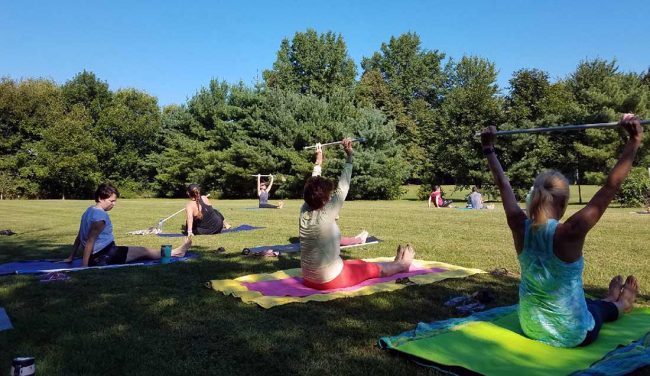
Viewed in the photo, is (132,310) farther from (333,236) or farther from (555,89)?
(555,89)

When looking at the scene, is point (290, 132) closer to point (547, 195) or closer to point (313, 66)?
point (313, 66)

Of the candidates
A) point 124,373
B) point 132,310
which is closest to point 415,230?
point 132,310

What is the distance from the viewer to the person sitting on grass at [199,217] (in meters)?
11.5

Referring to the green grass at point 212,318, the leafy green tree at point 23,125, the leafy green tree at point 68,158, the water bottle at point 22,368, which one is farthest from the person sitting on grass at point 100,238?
the leafy green tree at point 23,125

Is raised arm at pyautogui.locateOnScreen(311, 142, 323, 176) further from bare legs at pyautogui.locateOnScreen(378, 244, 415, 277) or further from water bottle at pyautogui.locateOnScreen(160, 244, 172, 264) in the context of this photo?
water bottle at pyautogui.locateOnScreen(160, 244, 172, 264)

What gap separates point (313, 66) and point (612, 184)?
5007 cm

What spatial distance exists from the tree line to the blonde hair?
24.0 metres

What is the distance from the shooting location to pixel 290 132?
115 ft

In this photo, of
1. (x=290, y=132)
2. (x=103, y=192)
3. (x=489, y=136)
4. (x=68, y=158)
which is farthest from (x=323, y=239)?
(x=68, y=158)

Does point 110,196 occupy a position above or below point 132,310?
above

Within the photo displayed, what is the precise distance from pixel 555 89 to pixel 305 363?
32407 millimetres

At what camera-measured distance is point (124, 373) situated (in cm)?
343

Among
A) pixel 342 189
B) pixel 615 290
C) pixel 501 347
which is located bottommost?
pixel 501 347

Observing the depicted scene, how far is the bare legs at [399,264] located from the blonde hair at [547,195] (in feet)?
9.78
